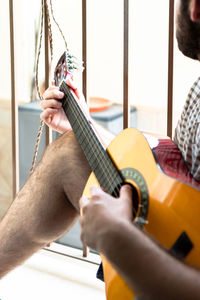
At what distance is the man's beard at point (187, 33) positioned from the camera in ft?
3.40

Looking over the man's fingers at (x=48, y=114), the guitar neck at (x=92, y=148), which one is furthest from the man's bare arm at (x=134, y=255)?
the man's fingers at (x=48, y=114)

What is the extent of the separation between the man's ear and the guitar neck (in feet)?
0.99

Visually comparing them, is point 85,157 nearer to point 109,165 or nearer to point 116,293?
point 109,165

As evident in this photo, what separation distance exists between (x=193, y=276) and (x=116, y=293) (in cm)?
21

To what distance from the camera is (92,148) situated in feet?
3.49

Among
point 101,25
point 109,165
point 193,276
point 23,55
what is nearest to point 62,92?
point 109,165

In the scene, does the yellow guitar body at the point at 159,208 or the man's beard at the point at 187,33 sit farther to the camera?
the man's beard at the point at 187,33

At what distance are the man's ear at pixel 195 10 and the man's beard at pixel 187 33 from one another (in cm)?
1

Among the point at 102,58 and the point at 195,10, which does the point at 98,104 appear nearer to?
the point at 102,58

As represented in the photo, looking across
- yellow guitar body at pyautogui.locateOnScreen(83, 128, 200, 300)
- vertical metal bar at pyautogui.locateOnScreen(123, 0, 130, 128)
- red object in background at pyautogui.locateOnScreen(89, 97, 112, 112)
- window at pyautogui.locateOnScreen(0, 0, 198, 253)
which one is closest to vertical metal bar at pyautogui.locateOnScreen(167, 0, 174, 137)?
vertical metal bar at pyautogui.locateOnScreen(123, 0, 130, 128)

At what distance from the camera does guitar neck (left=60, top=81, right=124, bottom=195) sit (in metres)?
0.97

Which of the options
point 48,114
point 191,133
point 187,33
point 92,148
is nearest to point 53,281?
point 48,114

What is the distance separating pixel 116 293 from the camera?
2.95 feet

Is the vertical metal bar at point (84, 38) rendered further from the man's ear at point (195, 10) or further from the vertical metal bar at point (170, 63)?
the man's ear at point (195, 10)
